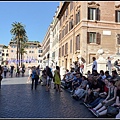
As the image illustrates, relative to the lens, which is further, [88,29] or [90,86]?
[88,29]

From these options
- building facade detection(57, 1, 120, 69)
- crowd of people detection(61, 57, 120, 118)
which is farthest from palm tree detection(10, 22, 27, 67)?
crowd of people detection(61, 57, 120, 118)

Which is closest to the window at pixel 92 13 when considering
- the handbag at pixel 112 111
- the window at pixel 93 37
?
the window at pixel 93 37

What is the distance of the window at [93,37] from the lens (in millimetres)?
28750

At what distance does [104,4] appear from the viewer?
2925cm

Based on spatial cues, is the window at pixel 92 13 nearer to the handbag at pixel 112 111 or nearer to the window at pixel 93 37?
the window at pixel 93 37

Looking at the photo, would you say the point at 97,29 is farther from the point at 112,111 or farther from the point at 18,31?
the point at 18,31

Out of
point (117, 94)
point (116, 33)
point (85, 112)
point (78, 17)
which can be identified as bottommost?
point (85, 112)

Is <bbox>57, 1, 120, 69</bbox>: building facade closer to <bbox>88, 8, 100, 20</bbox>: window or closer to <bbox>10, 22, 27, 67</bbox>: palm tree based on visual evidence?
<bbox>88, 8, 100, 20</bbox>: window

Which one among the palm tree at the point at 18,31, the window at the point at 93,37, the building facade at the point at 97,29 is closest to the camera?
the building facade at the point at 97,29

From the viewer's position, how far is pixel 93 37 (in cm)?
2905

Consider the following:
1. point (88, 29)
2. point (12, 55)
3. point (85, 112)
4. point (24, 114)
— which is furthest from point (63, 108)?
point (12, 55)

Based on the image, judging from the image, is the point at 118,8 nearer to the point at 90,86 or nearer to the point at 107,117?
the point at 90,86

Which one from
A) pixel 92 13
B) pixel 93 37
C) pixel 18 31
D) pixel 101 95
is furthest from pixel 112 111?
pixel 18 31

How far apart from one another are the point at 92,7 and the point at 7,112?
23419 millimetres
